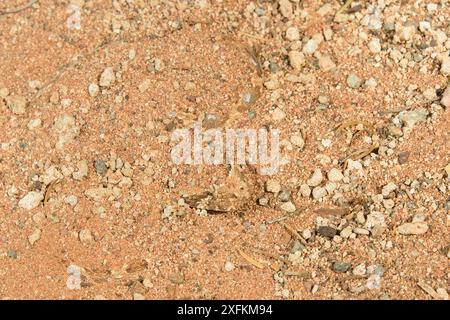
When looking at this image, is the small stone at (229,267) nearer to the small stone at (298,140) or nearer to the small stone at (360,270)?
the small stone at (360,270)

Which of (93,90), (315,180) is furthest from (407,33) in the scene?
(93,90)

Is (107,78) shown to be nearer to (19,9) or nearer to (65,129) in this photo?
(65,129)

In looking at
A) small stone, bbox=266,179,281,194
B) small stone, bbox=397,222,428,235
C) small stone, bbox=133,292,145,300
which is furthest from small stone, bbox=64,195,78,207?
small stone, bbox=397,222,428,235

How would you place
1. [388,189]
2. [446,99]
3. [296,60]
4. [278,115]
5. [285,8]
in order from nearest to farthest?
[388,189] < [446,99] < [278,115] < [296,60] < [285,8]

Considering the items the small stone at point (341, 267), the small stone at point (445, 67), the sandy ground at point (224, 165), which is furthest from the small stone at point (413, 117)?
→ the small stone at point (341, 267)

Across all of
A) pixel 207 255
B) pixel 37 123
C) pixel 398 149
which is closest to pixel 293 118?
pixel 398 149

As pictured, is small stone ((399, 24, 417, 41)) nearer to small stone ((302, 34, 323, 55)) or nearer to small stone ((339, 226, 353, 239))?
small stone ((302, 34, 323, 55))

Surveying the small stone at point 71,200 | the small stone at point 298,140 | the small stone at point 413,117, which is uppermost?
the small stone at point 413,117
